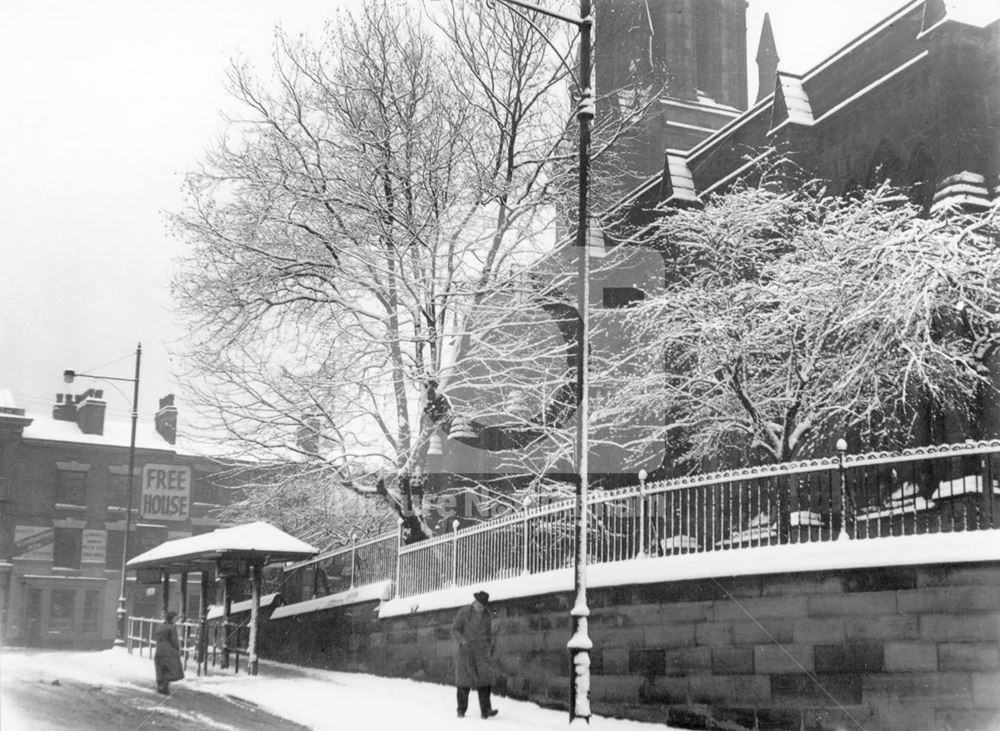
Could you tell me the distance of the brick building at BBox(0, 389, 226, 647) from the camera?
46000 mm

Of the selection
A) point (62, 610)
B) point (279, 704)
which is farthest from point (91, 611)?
point (279, 704)

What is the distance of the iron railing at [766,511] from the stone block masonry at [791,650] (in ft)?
2.09

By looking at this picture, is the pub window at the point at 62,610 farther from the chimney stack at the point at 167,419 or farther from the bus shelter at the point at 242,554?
the bus shelter at the point at 242,554

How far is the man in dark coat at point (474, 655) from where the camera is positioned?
13.3 metres

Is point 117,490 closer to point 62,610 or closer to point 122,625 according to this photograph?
point 62,610

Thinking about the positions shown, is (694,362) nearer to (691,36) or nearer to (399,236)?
(399,236)

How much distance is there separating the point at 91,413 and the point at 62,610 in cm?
870

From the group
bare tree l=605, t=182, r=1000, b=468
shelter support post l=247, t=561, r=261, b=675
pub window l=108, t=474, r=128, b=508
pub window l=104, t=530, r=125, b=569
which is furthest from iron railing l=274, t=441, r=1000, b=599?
pub window l=108, t=474, r=128, b=508

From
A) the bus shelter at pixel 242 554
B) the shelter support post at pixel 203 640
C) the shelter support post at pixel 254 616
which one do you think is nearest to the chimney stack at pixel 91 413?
the bus shelter at pixel 242 554

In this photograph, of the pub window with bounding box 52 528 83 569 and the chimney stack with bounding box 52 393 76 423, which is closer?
the pub window with bounding box 52 528 83 569

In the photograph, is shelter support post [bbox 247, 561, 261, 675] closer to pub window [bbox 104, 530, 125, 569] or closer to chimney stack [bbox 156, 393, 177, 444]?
pub window [bbox 104, 530, 125, 569]

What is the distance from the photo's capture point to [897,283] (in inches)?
574

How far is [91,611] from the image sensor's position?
4781 centimetres

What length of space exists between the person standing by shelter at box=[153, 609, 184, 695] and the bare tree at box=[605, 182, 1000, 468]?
851 centimetres
